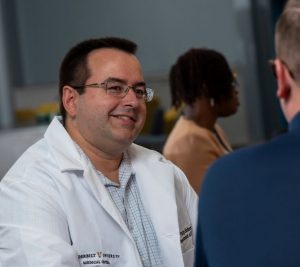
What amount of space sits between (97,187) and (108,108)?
0.74 ft

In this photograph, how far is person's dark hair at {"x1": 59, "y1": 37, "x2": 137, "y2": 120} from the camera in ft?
4.84

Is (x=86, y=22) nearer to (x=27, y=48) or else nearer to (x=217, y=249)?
(x=27, y=48)

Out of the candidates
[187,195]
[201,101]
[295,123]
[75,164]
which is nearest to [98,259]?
[75,164]

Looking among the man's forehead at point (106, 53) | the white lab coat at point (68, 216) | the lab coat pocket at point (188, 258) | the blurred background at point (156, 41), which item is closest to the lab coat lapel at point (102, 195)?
the white lab coat at point (68, 216)

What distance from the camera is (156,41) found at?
12.3 ft

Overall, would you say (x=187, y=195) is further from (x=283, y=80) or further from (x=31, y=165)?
(x=283, y=80)

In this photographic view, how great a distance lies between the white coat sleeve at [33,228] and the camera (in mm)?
1183

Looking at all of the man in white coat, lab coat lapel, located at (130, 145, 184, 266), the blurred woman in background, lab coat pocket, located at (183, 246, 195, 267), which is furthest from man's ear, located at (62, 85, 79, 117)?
the blurred woman in background

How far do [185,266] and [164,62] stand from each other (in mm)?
2411

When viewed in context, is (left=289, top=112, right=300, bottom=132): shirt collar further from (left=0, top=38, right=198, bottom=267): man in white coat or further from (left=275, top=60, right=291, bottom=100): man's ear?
(left=0, top=38, right=198, bottom=267): man in white coat

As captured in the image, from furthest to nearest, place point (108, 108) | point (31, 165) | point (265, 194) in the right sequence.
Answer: point (108, 108), point (31, 165), point (265, 194)

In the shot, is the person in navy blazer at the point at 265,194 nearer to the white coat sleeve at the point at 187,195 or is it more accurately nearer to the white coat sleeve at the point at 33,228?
the white coat sleeve at the point at 33,228

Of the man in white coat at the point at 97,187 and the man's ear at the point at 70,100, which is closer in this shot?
the man in white coat at the point at 97,187

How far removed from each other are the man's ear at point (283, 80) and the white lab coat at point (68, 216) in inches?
25.2
